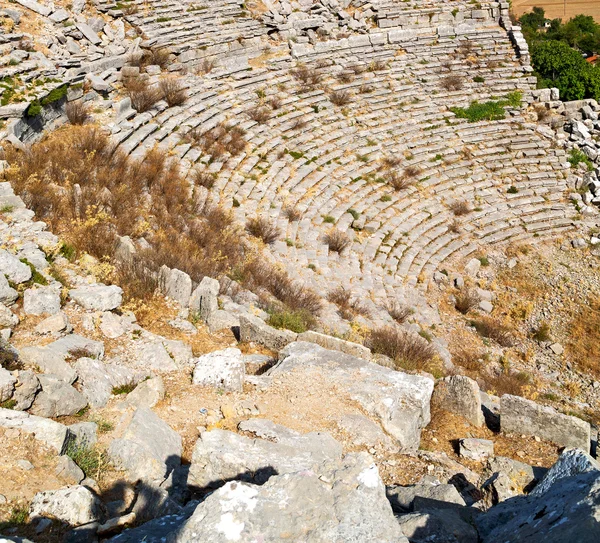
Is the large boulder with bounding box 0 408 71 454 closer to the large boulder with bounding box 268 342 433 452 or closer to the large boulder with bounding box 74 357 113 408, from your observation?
the large boulder with bounding box 74 357 113 408

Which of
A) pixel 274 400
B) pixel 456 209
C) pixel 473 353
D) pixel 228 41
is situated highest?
pixel 228 41

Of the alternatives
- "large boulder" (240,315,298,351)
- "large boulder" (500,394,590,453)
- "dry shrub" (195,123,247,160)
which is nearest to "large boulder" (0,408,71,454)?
"large boulder" (240,315,298,351)

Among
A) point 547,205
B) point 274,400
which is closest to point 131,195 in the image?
point 274,400

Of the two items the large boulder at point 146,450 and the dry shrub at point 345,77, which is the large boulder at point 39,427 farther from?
the dry shrub at point 345,77

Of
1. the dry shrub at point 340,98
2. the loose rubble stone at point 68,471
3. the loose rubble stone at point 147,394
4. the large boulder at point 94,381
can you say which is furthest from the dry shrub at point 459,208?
the loose rubble stone at point 68,471

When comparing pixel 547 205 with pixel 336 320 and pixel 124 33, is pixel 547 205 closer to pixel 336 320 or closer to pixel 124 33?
pixel 336 320

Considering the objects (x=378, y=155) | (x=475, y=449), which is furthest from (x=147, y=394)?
(x=378, y=155)

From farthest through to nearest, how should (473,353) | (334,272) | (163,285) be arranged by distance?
(334,272) < (473,353) < (163,285)
